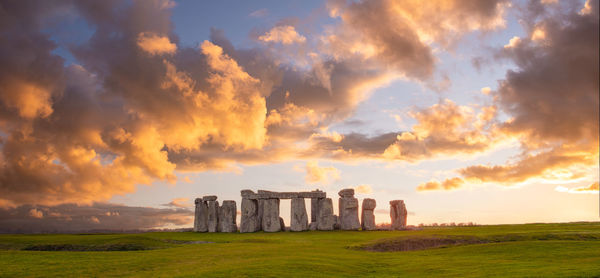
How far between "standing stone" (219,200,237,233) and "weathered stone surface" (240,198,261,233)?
2.03 metres

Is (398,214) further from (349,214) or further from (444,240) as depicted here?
(444,240)

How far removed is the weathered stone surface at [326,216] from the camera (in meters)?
53.5

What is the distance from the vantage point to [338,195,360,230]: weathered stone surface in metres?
53.6

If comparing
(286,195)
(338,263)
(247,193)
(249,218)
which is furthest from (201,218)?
(338,263)

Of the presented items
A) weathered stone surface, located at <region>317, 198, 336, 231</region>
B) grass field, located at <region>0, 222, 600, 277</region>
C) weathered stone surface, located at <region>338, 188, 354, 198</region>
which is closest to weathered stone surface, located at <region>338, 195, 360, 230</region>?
weathered stone surface, located at <region>338, 188, 354, 198</region>

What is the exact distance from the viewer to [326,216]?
53688 millimetres

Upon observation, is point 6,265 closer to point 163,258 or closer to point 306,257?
point 163,258

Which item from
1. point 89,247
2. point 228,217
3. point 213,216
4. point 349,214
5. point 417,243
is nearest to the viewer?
point 417,243

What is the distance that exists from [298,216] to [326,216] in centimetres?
331

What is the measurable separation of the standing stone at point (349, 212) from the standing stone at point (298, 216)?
4.35m

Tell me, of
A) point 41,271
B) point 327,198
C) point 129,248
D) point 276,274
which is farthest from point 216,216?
point 276,274

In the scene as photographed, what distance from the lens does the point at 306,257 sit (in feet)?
77.8

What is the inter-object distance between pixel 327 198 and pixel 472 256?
2977 centimetres

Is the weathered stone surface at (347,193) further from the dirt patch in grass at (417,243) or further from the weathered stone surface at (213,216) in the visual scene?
the dirt patch in grass at (417,243)
